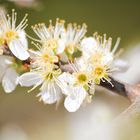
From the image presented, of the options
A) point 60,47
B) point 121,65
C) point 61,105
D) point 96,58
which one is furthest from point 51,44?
point 61,105

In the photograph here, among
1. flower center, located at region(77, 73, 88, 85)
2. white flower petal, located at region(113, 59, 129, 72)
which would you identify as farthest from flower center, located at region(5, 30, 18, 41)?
white flower petal, located at region(113, 59, 129, 72)

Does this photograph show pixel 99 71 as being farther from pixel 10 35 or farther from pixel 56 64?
pixel 10 35

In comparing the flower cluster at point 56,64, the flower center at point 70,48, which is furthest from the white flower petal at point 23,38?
the flower center at point 70,48

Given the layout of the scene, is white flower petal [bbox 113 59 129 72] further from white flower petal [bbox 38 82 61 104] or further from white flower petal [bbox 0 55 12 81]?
white flower petal [bbox 0 55 12 81]

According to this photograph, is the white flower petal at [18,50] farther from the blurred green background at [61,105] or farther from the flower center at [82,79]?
the blurred green background at [61,105]

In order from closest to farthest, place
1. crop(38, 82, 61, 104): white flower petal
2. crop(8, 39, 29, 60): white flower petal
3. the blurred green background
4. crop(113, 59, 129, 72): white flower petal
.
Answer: crop(8, 39, 29, 60): white flower petal → crop(38, 82, 61, 104): white flower petal → crop(113, 59, 129, 72): white flower petal → the blurred green background
